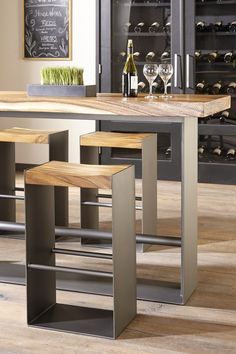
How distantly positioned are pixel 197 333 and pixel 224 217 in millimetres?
2255

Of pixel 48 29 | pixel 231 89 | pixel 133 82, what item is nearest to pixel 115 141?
pixel 133 82

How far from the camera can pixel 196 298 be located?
3.50 metres

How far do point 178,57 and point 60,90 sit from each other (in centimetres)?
288

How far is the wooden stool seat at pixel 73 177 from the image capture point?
9.83 ft

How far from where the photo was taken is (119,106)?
3279mm

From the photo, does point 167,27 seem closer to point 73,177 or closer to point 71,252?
point 71,252

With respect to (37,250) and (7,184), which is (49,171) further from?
(7,184)

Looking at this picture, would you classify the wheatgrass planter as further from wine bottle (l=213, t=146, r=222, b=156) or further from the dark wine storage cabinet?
wine bottle (l=213, t=146, r=222, b=156)

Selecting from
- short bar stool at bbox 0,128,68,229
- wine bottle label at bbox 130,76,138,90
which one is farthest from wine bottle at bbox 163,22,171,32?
wine bottle label at bbox 130,76,138,90

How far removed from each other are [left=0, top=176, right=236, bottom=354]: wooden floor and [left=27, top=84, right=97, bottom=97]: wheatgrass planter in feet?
3.26

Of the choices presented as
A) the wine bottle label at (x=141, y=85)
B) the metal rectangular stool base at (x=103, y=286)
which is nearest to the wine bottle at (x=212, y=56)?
the wine bottle label at (x=141, y=85)

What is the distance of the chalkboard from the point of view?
6.81m

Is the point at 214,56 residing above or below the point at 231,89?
above

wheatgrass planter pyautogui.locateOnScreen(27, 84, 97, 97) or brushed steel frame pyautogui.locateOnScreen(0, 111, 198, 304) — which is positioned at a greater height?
wheatgrass planter pyautogui.locateOnScreen(27, 84, 97, 97)
